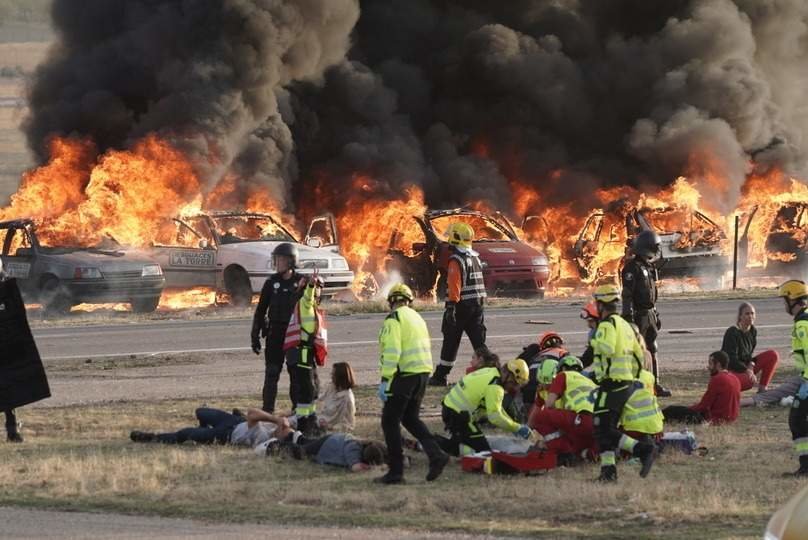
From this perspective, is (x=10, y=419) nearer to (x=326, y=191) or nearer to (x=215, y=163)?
(x=215, y=163)

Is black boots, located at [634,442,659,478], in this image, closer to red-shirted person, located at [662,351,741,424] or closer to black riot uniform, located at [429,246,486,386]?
red-shirted person, located at [662,351,741,424]

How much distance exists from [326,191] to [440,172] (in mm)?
2949

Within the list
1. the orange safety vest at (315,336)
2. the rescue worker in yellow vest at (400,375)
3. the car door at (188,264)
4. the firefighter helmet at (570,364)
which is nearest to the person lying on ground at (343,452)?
the rescue worker in yellow vest at (400,375)

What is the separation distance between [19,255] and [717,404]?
14.2m

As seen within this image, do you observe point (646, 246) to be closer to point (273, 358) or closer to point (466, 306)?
point (466, 306)

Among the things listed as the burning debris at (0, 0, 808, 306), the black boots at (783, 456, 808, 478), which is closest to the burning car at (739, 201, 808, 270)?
the burning debris at (0, 0, 808, 306)

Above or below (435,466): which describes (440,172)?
above

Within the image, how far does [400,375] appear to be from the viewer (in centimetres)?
1023

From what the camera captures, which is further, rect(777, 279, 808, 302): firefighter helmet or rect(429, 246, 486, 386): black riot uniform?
rect(429, 246, 486, 386): black riot uniform

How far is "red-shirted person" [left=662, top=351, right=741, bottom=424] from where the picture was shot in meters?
12.8

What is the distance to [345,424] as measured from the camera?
12.4 meters

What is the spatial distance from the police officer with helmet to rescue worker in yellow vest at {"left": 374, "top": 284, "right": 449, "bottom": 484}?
2526 millimetres

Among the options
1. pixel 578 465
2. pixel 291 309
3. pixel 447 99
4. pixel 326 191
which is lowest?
pixel 578 465

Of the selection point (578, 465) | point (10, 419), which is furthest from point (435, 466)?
point (10, 419)
